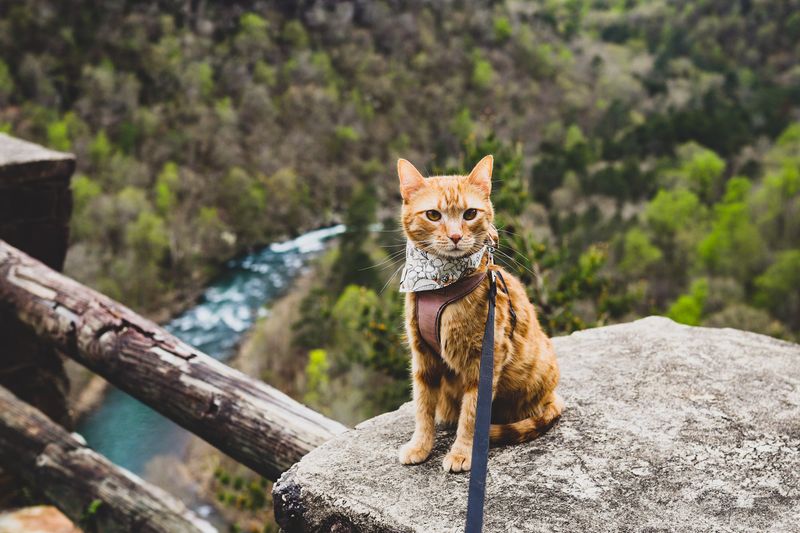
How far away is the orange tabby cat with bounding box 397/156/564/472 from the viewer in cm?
216

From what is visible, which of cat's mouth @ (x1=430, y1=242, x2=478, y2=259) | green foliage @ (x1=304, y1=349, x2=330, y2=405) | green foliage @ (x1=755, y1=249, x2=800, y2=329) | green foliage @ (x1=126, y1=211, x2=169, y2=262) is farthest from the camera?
green foliage @ (x1=126, y1=211, x2=169, y2=262)

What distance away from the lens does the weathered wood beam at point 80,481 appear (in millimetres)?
Answer: 3166

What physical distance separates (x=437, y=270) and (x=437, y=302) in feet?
0.34

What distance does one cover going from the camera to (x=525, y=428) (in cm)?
226

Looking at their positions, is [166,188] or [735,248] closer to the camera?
[735,248]

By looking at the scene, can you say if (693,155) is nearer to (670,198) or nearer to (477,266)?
(670,198)

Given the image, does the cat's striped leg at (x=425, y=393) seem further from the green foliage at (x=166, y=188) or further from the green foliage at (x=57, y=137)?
the green foliage at (x=57, y=137)

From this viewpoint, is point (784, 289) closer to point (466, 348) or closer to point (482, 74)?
point (466, 348)

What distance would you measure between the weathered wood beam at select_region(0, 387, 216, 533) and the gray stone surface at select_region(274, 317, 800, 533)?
1357 millimetres

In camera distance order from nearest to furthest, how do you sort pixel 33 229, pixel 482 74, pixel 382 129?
pixel 33 229
pixel 382 129
pixel 482 74

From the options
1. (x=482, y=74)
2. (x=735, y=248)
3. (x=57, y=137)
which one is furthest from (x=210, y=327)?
(x=482, y=74)

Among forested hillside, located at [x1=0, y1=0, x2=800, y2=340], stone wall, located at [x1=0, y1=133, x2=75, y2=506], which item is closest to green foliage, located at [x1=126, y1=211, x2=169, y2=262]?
forested hillside, located at [x1=0, y1=0, x2=800, y2=340]

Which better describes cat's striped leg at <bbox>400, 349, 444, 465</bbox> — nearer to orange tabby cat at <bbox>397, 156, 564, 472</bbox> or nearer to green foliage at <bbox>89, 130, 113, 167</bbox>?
orange tabby cat at <bbox>397, 156, 564, 472</bbox>

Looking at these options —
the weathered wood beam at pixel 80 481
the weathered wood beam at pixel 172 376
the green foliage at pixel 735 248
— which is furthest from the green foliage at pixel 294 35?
the weathered wood beam at pixel 172 376
